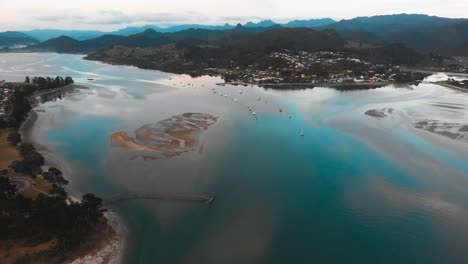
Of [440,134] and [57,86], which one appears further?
[57,86]

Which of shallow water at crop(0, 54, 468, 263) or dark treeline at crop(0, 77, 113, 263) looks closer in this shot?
dark treeline at crop(0, 77, 113, 263)

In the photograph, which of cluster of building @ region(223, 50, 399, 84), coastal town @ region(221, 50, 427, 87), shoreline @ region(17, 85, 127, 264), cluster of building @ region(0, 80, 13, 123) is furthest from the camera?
cluster of building @ region(223, 50, 399, 84)

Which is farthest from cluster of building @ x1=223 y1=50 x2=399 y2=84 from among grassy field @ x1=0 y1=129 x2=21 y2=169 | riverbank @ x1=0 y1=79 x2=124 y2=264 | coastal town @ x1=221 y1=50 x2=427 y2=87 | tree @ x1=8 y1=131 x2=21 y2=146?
riverbank @ x1=0 y1=79 x2=124 y2=264

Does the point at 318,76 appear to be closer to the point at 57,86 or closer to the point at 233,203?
the point at 57,86

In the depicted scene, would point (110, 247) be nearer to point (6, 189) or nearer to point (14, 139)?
point (6, 189)

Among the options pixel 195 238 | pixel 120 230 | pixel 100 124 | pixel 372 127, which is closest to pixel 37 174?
pixel 120 230

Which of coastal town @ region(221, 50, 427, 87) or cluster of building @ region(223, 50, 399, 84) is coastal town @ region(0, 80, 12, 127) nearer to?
coastal town @ region(221, 50, 427, 87)

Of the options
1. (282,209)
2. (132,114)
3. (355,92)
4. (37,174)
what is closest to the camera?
(282,209)
